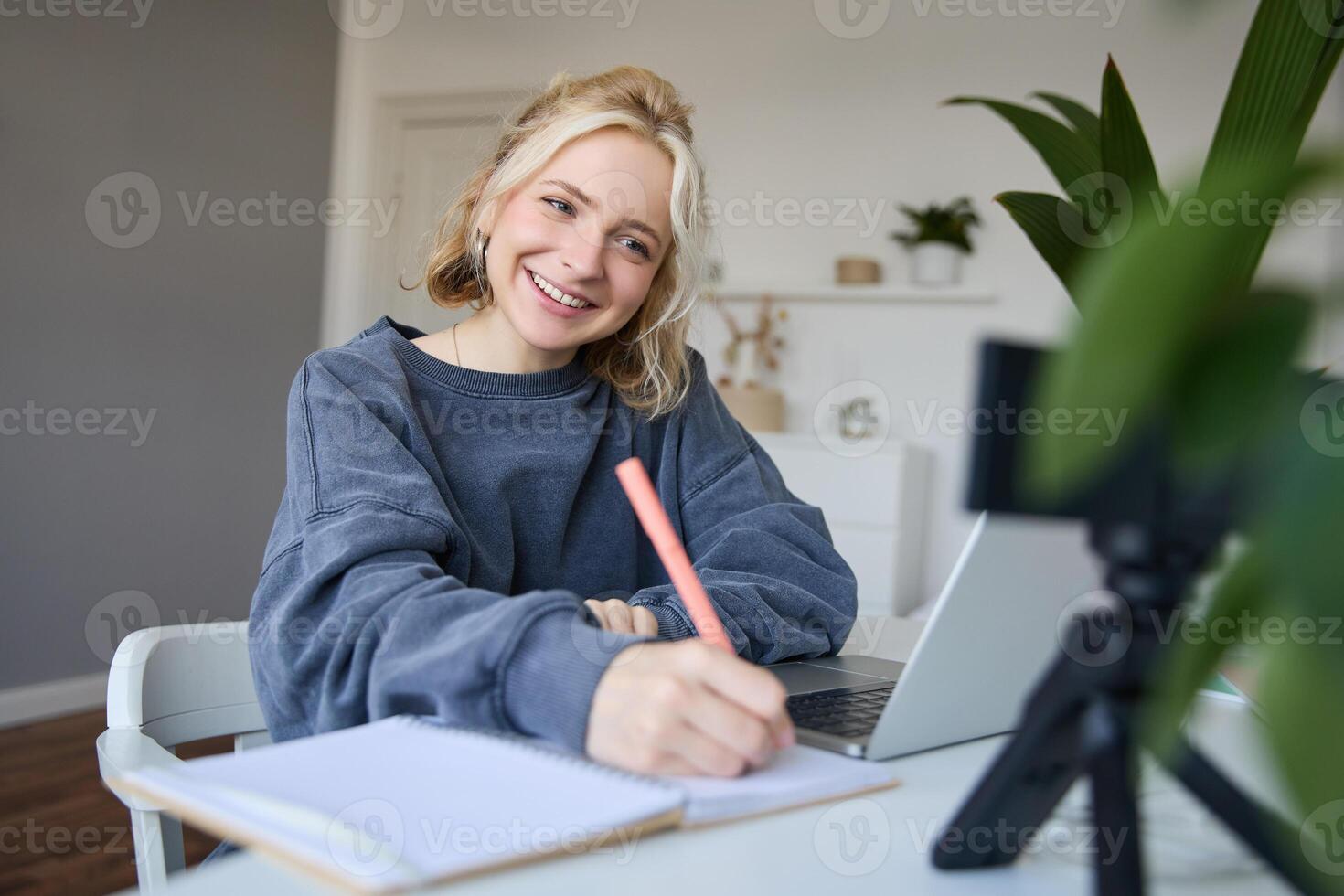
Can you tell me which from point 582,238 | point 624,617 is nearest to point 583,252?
point 582,238

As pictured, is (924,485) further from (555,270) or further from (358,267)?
(555,270)

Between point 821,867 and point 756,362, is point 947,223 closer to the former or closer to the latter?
point 756,362

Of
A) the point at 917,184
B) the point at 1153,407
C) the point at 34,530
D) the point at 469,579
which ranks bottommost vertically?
the point at 34,530

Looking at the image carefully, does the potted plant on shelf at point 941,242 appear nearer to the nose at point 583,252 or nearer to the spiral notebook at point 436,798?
the nose at point 583,252

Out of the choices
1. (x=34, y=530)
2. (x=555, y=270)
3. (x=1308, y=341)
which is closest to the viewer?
(x=1308, y=341)

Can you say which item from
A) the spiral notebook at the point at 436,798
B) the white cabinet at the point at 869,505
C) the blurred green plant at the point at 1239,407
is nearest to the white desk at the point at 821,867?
the spiral notebook at the point at 436,798

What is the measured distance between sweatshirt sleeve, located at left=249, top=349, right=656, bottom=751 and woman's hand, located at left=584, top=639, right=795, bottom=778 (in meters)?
0.03

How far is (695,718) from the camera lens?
57 centimetres

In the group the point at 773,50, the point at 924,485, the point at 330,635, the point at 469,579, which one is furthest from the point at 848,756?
the point at 773,50

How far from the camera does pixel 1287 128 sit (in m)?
0.86

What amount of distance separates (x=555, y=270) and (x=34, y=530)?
105 inches

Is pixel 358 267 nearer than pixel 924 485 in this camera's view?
No

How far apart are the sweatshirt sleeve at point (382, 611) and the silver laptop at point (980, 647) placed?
0.17 m

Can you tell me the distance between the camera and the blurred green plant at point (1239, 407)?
172 millimetres
